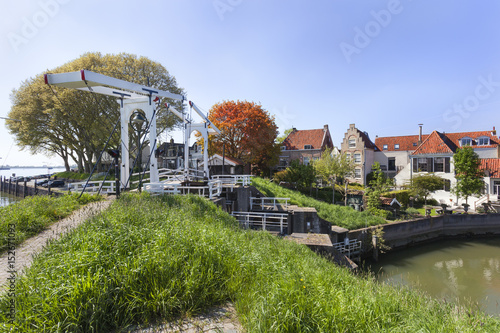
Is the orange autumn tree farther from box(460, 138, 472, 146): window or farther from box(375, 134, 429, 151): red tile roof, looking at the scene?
box(460, 138, 472, 146): window

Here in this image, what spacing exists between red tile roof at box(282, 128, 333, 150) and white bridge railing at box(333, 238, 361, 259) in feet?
87.2

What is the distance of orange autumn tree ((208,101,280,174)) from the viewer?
3128 centimetres

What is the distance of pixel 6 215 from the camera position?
624 centimetres

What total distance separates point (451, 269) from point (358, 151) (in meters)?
24.9

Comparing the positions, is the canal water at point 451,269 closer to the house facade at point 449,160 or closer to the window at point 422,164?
the house facade at point 449,160

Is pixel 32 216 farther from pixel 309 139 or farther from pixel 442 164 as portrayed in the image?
pixel 309 139

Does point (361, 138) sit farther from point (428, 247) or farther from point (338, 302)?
point (338, 302)

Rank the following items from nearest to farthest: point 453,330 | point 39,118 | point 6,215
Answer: point 453,330
point 6,215
point 39,118

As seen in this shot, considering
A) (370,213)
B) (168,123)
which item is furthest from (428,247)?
(168,123)

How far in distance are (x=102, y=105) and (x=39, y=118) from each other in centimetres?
918

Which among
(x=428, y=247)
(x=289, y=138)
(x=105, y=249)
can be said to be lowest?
(x=428, y=247)

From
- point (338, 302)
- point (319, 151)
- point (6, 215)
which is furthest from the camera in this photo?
point (319, 151)

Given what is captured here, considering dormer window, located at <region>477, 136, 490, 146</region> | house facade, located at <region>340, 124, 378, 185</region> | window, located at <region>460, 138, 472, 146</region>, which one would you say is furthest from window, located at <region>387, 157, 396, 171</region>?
dormer window, located at <region>477, 136, 490, 146</region>

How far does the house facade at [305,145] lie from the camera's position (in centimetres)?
4041
